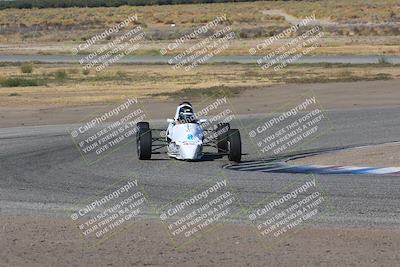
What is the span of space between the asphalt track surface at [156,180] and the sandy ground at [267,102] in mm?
7767

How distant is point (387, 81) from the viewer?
143 ft

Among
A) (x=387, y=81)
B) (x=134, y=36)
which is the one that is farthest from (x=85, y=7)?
(x=387, y=81)

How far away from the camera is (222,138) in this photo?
21.1m

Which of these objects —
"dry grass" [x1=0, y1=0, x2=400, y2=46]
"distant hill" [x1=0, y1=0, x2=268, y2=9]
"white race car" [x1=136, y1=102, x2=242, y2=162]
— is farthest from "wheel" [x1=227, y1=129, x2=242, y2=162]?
"distant hill" [x1=0, y1=0, x2=268, y2=9]

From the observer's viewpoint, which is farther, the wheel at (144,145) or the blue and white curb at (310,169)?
the wheel at (144,145)

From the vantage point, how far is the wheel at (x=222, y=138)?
21062 millimetres

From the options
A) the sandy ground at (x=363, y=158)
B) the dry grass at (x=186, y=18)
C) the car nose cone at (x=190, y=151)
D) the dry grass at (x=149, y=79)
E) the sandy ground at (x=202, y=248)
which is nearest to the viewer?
the sandy ground at (x=202, y=248)

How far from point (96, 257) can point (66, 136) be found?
15120 mm

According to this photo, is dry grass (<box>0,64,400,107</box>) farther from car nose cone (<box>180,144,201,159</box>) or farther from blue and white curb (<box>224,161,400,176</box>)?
blue and white curb (<box>224,161,400,176</box>)

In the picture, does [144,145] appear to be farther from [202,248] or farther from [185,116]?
[202,248]

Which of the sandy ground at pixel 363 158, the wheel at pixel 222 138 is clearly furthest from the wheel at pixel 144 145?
the sandy ground at pixel 363 158

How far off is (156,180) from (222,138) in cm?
371

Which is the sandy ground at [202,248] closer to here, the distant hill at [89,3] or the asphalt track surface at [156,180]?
the asphalt track surface at [156,180]

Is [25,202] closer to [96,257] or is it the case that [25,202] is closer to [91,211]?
[91,211]
